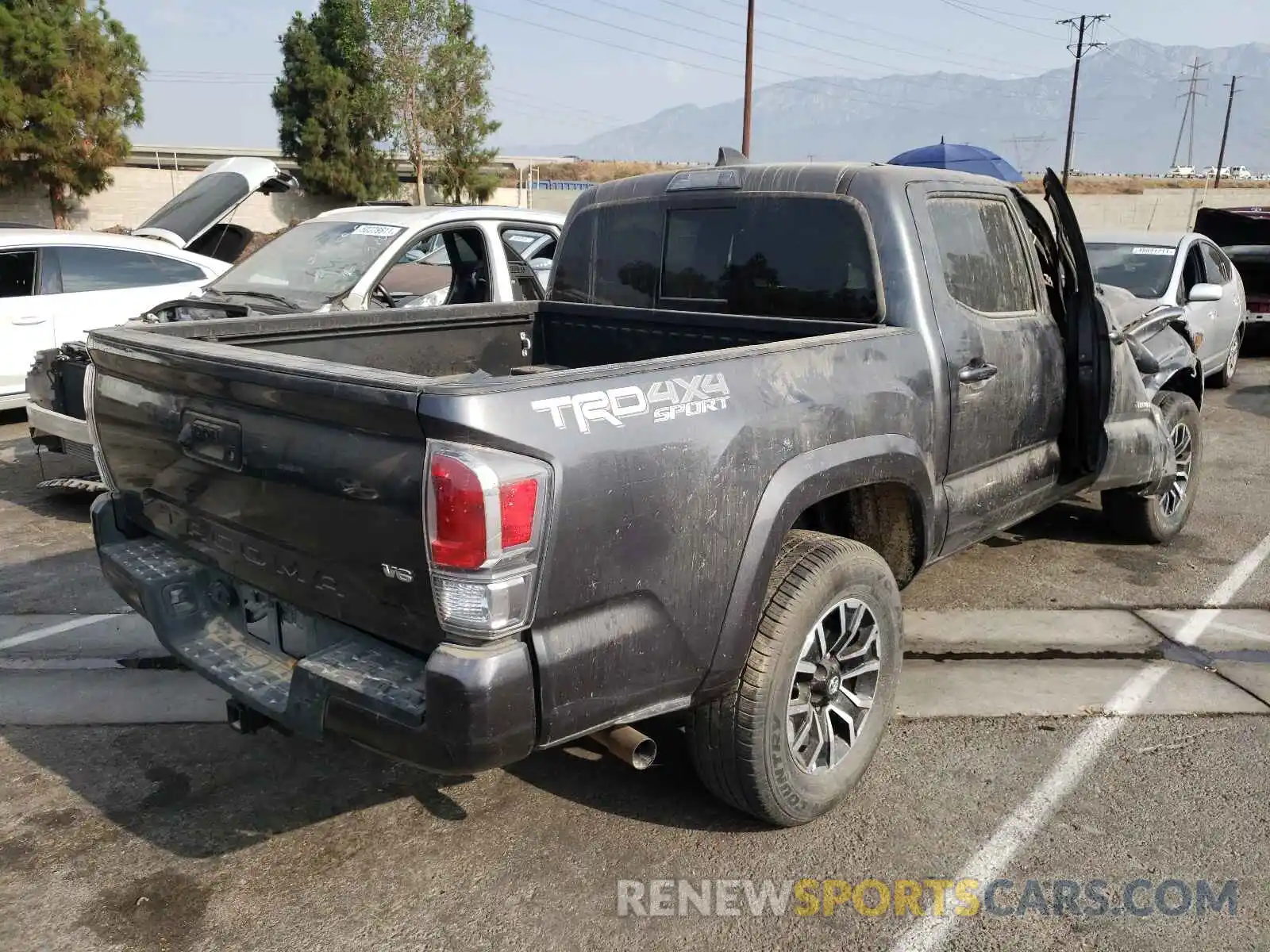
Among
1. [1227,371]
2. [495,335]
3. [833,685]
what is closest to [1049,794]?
[833,685]

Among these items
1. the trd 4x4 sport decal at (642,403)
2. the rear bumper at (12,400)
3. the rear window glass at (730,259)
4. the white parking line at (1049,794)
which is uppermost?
the rear window glass at (730,259)

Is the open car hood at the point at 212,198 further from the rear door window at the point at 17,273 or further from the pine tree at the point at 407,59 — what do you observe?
the pine tree at the point at 407,59

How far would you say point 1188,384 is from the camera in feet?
21.4

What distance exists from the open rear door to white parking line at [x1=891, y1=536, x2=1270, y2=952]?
0.98 meters

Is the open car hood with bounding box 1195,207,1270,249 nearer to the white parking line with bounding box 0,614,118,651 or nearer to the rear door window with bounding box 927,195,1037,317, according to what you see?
the rear door window with bounding box 927,195,1037,317

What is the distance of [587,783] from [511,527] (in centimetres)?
153

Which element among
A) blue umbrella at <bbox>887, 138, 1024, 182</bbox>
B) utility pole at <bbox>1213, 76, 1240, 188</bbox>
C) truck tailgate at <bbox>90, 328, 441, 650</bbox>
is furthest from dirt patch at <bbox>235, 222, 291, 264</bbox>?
utility pole at <bbox>1213, 76, 1240, 188</bbox>

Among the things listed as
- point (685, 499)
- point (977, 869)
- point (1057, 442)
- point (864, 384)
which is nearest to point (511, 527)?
point (685, 499)

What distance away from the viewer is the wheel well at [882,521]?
11.5 feet

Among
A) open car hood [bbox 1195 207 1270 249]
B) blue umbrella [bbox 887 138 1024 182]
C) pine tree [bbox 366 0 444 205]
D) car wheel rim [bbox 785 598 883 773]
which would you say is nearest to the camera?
car wheel rim [bbox 785 598 883 773]

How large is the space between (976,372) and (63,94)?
92.3 feet

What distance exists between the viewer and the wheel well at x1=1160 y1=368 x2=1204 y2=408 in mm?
6398

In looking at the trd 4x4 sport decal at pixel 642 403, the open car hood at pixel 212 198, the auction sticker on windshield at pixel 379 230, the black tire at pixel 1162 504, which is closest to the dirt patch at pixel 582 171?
the open car hood at pixel 212 198

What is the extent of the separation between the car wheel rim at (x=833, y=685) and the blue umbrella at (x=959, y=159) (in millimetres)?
12456
